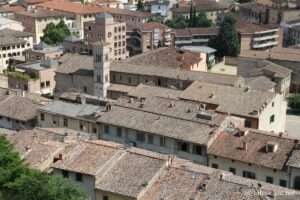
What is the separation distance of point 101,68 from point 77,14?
1576 inches

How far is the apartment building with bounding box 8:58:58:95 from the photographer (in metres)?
55.4

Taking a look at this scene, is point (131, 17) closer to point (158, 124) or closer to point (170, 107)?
point (170, 107)

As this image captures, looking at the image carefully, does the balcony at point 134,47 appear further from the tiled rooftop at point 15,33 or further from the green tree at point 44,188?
the green tree at point 44,188

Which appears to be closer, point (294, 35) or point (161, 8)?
point (294, 35)

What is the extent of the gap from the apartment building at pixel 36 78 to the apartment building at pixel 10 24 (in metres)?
22.7

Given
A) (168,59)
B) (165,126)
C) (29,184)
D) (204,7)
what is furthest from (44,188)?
(204,7)

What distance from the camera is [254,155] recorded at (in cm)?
3127

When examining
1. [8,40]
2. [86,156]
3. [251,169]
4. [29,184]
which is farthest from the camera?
[8,40]

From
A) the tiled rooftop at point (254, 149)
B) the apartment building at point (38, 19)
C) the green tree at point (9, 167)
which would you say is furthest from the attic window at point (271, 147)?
the apartment building at point (38, 19)

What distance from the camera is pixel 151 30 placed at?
7412 cm

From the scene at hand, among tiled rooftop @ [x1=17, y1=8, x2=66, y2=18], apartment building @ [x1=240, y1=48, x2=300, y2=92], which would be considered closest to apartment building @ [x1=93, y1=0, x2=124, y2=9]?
tiled rooftop @ [x1=17, y1=8, x2=66, y2=18]

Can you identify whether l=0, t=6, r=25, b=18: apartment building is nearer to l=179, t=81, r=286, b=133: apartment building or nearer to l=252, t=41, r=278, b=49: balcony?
l=252, t=41, r=278, b=49: balcony

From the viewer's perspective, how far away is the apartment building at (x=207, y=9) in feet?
304

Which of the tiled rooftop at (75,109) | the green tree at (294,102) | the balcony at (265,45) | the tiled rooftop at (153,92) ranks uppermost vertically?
the balcony at (265,45)
